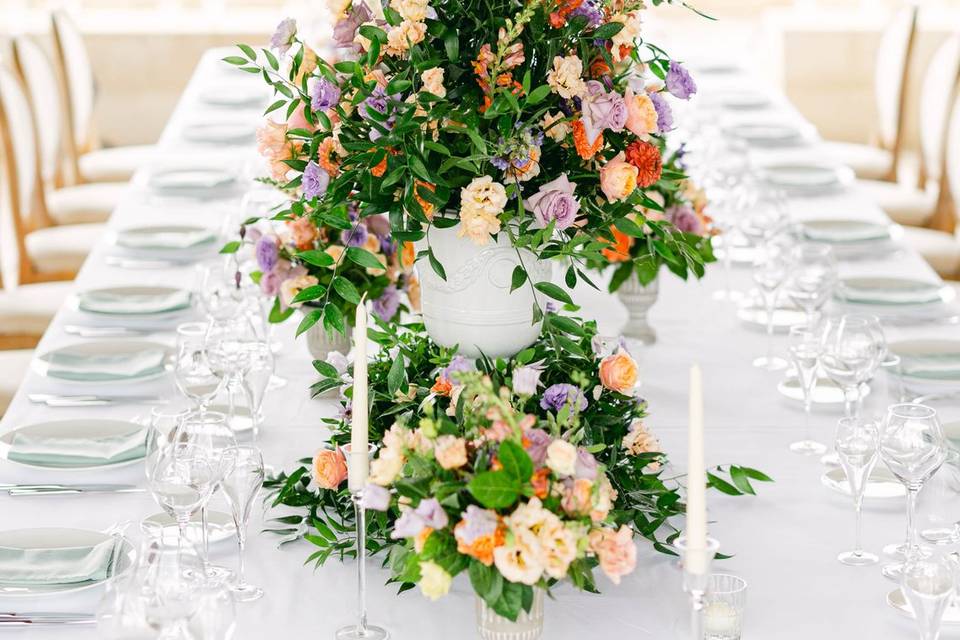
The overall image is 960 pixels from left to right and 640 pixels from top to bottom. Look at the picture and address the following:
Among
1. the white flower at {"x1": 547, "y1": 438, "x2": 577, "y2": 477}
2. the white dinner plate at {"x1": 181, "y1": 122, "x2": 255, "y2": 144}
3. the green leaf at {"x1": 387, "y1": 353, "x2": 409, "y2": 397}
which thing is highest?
the white flower at {"x1": 547, "y1": 438, "x2": 577, "y2": 477}

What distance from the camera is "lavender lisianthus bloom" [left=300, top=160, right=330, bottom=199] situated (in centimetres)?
176

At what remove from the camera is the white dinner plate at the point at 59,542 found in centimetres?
172

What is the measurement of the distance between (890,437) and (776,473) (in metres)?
0.38

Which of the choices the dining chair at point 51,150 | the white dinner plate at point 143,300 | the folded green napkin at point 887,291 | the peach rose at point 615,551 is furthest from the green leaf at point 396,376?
the dining chair at point 51,150

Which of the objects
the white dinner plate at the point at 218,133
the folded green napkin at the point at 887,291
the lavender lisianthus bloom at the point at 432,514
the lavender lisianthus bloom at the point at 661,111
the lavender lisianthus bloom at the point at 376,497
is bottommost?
the white dinner plate at the point at 218,133

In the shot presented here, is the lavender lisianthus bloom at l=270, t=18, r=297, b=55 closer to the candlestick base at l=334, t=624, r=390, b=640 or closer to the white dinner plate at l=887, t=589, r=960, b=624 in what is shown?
the candlestick base at l=334, t=624, r=390, b=640

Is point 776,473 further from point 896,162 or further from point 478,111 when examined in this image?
point 896,162

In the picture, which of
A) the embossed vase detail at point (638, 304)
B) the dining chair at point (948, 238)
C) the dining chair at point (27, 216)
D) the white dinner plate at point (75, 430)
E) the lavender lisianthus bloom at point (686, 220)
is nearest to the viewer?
the white dinner plate at point (75, 430)

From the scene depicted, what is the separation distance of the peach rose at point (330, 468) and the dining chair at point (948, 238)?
9.76 feet

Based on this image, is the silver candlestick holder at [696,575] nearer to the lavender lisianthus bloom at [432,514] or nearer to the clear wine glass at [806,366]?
the lavender lisianthus bloom at [432,514]

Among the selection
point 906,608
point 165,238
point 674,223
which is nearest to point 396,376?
point 906,608

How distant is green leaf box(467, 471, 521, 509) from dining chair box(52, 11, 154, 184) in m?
4.13

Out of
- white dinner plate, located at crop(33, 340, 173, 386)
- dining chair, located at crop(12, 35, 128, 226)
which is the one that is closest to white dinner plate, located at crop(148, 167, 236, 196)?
dining chair, located at crop(12, 35, 128, 226)

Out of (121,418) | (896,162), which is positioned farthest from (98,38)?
(121,418)
